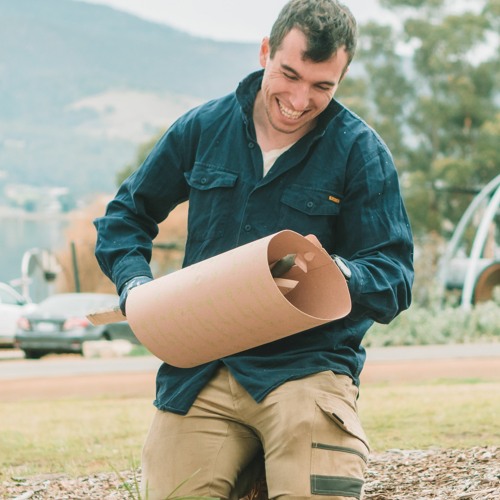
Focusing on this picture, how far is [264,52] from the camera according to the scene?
3.22m

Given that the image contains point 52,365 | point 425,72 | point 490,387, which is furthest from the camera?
point 425,72

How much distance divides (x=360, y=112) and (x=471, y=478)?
116 ft

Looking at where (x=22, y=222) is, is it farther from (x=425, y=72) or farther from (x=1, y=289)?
(x=1, y=289)

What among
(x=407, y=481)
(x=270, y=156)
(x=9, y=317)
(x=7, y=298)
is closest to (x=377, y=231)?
(x=270, y=156)

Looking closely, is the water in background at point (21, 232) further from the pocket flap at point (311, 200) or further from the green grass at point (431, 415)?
the pocket flap at point (311, 200)

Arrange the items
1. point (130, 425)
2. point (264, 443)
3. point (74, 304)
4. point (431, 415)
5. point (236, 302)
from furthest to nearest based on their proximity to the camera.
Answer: point (74, 304), point (130, 425), point (431, 415), point (264, 443), point (236, 302)

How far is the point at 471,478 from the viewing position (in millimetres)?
4137

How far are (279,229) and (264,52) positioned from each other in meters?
0.54

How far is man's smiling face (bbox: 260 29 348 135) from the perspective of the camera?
299 centimetres

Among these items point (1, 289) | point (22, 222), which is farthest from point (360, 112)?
point (22, 222)

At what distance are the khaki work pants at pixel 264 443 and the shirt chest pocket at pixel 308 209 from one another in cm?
44

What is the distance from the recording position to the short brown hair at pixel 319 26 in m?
2.96

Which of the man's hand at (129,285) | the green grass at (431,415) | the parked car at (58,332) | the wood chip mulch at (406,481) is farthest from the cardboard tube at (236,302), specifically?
the parked car at (58,332)

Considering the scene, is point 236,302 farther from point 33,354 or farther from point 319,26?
point 33,354
